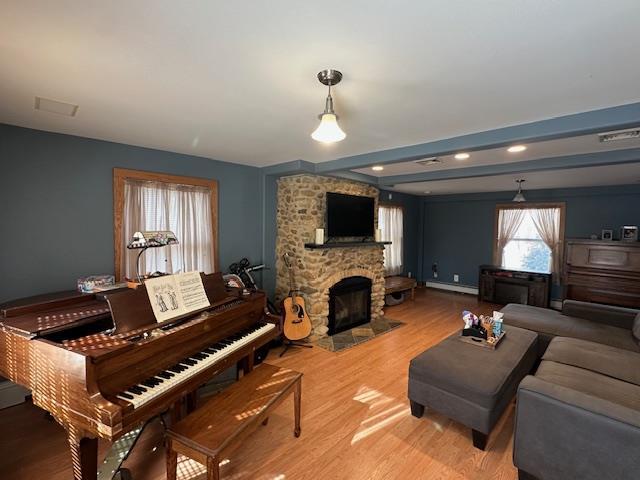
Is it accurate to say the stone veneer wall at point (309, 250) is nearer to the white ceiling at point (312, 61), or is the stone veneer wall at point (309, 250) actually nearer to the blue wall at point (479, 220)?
the white ceiling at point (312, 61)

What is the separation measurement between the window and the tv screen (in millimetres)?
3519

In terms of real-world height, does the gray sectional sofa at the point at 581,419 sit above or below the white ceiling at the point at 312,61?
below

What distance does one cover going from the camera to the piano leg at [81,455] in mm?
1411

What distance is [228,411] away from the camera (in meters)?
1.75

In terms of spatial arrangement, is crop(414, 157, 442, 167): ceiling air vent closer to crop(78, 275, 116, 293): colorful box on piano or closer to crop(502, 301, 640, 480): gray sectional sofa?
crop(502, 301, 640, 480): gray sectional sofa

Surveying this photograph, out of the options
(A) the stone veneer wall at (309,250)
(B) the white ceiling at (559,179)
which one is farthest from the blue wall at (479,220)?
(A) the stone veneer wall at (309,250)

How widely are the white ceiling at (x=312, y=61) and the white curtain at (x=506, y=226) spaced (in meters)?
4.90

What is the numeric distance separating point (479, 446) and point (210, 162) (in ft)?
12.6

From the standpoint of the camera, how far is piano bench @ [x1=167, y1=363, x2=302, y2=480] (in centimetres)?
148

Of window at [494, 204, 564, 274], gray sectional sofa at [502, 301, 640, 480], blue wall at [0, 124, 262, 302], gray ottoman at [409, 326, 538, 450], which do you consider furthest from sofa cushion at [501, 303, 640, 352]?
blue wall at [0, 124, 262, 302]

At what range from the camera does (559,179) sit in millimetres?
4750

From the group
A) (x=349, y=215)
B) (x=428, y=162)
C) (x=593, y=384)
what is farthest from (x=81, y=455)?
(x=428, y=162)

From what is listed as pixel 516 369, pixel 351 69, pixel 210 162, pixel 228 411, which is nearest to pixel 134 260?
pixel 210 162

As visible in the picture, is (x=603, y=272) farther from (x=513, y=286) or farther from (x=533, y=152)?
(x=533, y=152)
